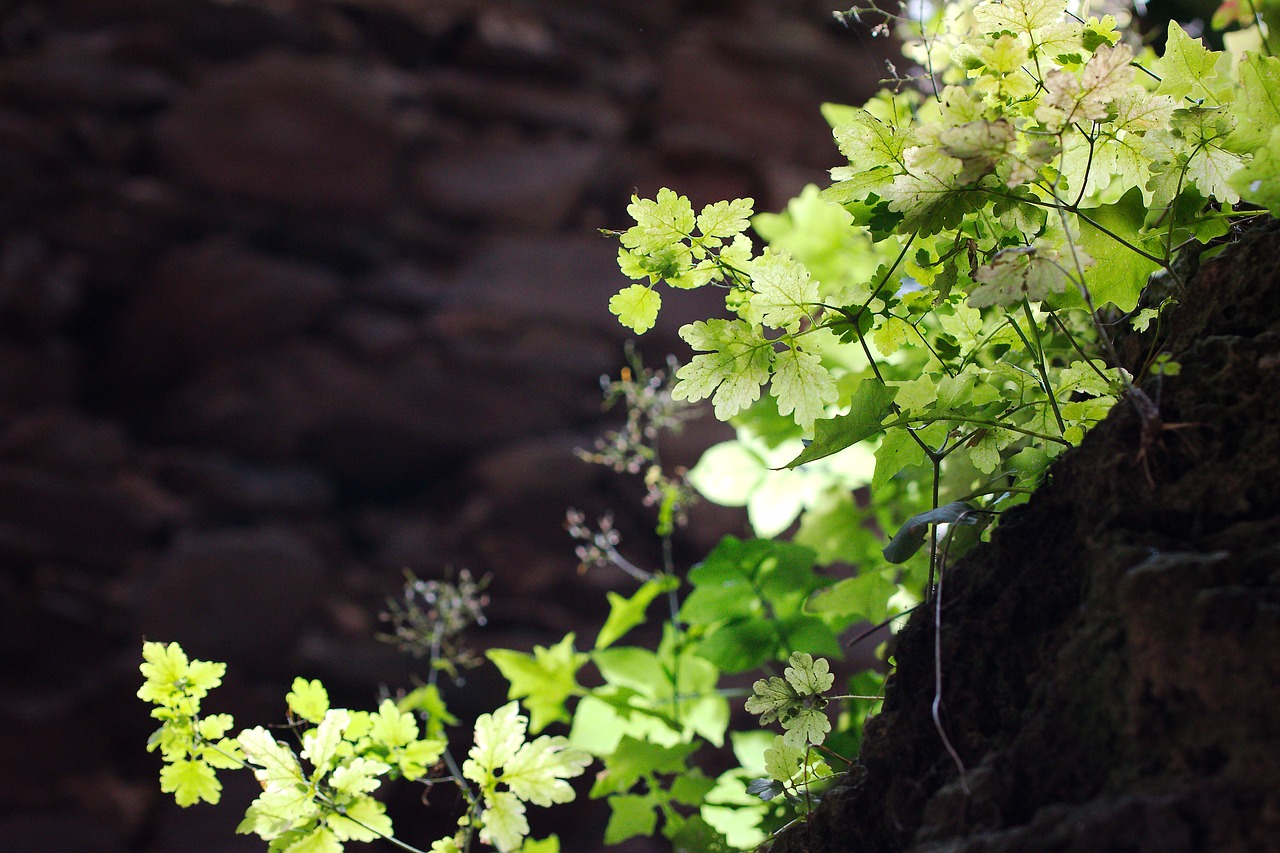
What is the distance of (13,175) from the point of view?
2.74 meters

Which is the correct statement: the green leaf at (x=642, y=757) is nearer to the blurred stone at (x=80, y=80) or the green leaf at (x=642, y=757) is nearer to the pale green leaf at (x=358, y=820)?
the pale green leaf at (x=358, y=820)

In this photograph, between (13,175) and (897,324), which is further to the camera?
(13,175)

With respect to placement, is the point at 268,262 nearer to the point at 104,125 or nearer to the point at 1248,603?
the point at 104,125

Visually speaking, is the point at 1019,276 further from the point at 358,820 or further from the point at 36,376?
the point at 36,376

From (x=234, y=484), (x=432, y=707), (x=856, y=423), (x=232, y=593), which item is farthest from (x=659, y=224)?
(x=234, y=484)

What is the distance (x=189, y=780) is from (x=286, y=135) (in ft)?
8.73

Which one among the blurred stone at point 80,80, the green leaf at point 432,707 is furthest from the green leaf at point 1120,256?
the blurred stone at point 80,80

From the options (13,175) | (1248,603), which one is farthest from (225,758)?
(13,175)

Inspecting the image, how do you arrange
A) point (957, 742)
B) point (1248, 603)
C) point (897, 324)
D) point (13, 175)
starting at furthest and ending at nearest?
point (13, 175)
point (897, 324)
point (957, 742)
point (1248, 603)

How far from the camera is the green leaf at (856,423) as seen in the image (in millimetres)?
538

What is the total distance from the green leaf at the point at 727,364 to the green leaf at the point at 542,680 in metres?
0.47

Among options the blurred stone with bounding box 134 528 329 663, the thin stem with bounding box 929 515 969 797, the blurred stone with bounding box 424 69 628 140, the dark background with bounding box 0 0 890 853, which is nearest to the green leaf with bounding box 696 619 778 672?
the thin stem with bounding box 929 515 969 797

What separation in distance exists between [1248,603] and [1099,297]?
0.25 m

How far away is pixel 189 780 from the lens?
25.0 inches
